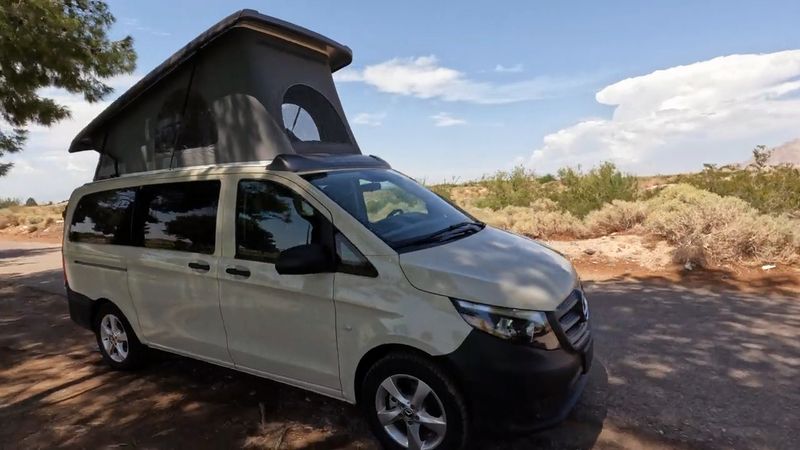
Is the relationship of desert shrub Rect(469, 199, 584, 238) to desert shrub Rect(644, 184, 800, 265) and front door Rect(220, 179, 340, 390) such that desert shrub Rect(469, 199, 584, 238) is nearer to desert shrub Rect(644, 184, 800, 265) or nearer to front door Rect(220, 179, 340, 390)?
desert shrub Rect(644, 184, 800, 265)

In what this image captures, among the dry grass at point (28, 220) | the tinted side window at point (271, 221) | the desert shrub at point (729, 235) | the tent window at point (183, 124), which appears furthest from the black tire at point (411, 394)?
the dry grass at point (28, 220)

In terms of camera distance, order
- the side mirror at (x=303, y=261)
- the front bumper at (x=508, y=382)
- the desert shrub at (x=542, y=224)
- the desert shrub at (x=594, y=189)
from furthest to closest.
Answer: the desert shrub at (x=594, y=189) → the desert shrub at (x=542, y=224) → the side mirror at (x=303, y=261) → the front bumper at (x=508, y=382)

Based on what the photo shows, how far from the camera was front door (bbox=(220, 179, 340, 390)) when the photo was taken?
3320 millimetres

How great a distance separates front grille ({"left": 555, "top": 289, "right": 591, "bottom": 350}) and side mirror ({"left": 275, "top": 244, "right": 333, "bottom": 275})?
4.58ft

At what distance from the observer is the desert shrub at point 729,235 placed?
7699mm

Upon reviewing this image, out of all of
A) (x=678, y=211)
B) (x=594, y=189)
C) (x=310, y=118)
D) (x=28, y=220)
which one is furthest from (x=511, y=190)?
(x=28, y=220)

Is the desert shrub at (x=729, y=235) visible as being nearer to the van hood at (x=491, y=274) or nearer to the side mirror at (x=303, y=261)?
the van hood at (x=491, y=274)

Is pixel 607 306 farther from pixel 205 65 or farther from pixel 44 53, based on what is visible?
pixel 44 53

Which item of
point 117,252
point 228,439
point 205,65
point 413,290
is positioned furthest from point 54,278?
point 413,290

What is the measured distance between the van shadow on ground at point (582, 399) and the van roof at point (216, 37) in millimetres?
2358

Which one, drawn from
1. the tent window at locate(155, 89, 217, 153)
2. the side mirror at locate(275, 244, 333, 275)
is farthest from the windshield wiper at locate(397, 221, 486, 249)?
the tent window at locate(155, 89, 217, 153)

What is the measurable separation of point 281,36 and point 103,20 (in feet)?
18.3

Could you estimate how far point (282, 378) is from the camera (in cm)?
358

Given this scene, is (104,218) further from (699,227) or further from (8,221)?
(8,221)
